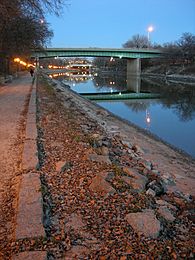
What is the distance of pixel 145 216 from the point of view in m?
5.62

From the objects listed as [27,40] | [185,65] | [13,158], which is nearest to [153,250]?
[13,158]

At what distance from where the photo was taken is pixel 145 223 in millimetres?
5387

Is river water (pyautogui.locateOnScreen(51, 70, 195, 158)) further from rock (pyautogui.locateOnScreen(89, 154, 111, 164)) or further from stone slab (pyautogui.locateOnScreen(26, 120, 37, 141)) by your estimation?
rock (pyautogui.locateOnScreen(89, 154, 111, 164))

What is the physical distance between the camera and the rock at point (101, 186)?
6.51 metres

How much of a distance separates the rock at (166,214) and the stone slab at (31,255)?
8.09ft

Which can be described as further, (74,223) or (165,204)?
(165,204)

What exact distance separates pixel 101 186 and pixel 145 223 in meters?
1.50

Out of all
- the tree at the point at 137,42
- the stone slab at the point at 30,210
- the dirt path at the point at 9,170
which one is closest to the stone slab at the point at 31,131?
the dirt path at the point at 9,170

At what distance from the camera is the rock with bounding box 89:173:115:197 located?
6.51 meters

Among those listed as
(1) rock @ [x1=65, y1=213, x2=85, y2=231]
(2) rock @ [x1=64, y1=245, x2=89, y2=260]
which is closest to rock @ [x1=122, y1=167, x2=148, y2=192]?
(1) rock @ [x1=65, y1=213, x2=85, y2=231]

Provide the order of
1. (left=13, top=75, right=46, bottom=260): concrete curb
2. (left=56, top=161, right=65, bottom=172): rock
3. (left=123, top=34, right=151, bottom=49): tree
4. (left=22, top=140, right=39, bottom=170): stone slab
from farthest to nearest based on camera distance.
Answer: (left=123, top=34, right=151, bottom=49): tree
(left=56, top=161, right=65, bottom=172): rock
(left=22, top=140, right=39, bottom=170): stone slab
(left=13, top=75, right=46, bottom=260): concrete curb

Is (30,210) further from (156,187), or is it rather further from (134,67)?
(134,67)

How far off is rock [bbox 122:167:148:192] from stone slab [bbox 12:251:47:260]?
3.05 metres

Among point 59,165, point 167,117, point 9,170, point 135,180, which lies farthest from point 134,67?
point 9,170
